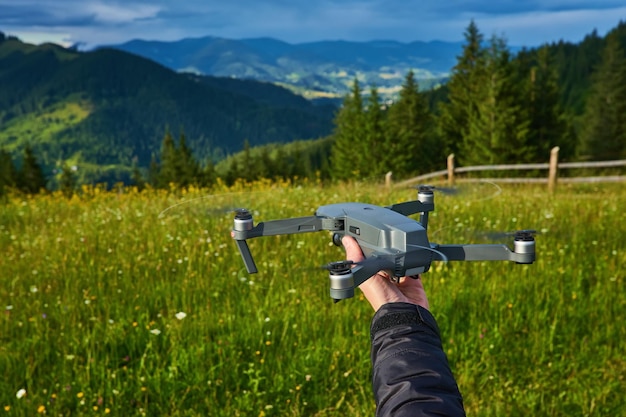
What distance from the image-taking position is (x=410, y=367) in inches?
55.1

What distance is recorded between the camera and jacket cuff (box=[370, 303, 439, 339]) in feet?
4.83

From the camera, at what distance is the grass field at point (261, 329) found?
12.6ft

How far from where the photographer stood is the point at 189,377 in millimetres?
3961

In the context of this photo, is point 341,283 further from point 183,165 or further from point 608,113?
point 608,113

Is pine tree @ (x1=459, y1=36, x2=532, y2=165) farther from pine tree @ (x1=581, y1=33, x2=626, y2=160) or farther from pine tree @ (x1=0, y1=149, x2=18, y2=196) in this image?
pine tree @ (x1=0, y1=149, x2=18, y2=196)

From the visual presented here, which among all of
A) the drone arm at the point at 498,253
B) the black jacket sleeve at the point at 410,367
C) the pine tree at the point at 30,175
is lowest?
the pine tree at the point at 30,175

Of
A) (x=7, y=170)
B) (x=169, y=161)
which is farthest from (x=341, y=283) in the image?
(x=7, y=170)

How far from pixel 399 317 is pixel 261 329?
320 centimetres

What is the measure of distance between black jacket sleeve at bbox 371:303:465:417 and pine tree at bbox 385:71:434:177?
52631mm

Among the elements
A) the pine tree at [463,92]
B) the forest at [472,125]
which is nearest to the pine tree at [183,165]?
the forest at [472,125]

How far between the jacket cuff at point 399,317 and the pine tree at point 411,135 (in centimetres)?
5260

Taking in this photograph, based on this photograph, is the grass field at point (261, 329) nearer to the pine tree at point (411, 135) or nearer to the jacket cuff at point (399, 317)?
the jacket cuff at point (399, 317)

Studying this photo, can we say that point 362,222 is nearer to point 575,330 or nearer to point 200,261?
point 575,330

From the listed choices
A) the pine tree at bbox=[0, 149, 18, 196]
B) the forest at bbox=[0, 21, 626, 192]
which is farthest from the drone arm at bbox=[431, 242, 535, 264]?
the pine tree at bbox=[0, 149, 18, 196]
